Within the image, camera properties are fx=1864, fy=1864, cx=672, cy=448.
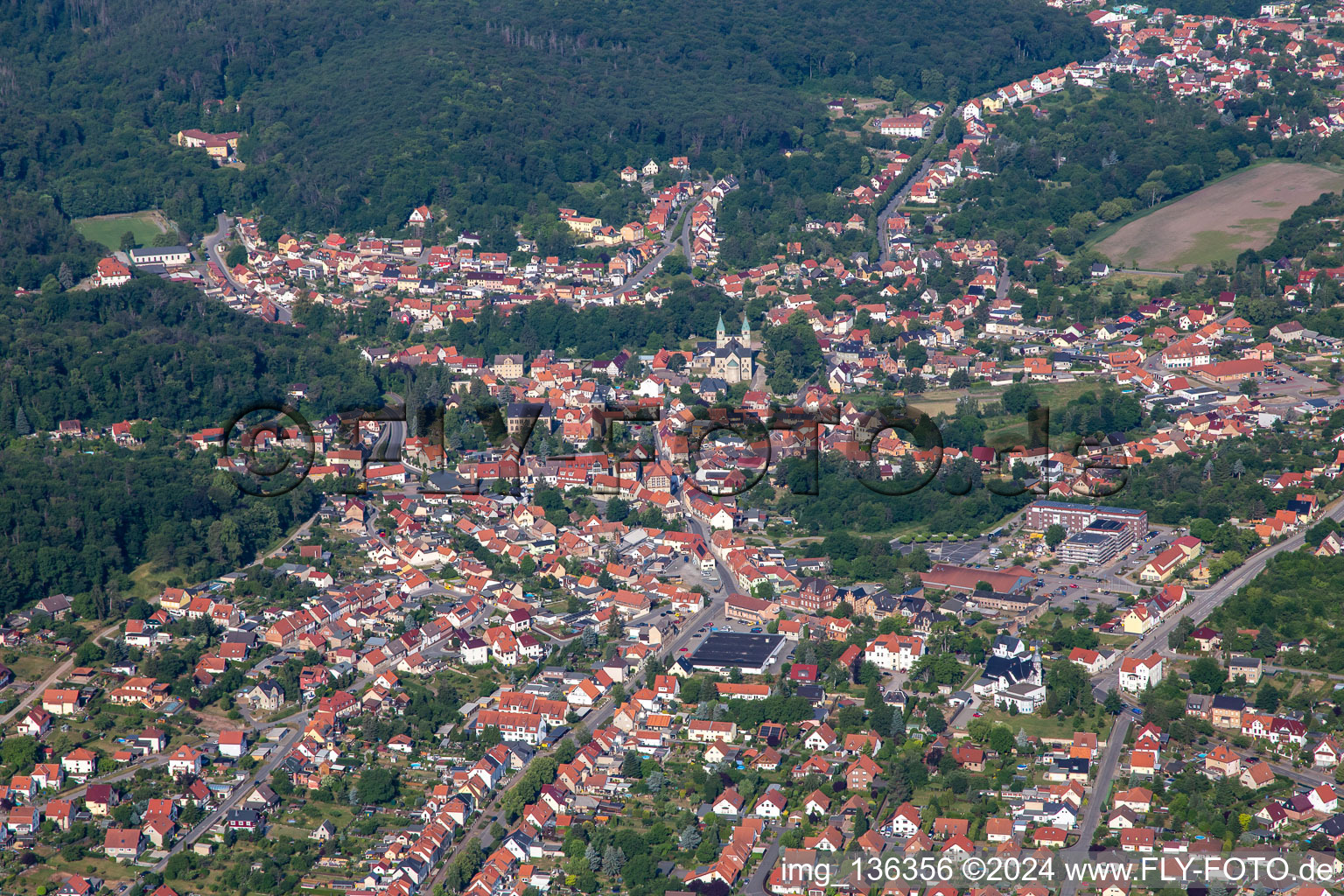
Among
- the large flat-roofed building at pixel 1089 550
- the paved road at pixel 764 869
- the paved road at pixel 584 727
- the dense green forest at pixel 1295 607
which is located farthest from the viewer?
the large flat-roofed building at pixel 1089 550

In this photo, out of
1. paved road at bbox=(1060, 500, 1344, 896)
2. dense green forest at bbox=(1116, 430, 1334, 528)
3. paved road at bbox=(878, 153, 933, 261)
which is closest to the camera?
paved road at bbox=(1060, 500, 1344, 896)

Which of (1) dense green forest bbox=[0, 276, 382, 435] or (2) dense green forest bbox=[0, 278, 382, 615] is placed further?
(1) dense green forest bbox=[0, 276, 382, 435]

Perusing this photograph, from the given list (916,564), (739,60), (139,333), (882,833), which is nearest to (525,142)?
(739,60)

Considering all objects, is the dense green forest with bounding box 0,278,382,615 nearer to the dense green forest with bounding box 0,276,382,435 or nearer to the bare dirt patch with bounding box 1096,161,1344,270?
the dense green forest with bounding box 0,276,382,435

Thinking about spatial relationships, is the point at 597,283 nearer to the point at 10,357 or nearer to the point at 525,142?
the point at 525,142

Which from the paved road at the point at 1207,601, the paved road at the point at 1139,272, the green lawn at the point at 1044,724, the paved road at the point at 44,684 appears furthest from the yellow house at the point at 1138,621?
the paved road at the point at 1139,272

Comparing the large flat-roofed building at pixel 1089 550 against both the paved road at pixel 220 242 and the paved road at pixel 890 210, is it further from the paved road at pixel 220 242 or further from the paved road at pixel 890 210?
the paved road at pixel 220 242

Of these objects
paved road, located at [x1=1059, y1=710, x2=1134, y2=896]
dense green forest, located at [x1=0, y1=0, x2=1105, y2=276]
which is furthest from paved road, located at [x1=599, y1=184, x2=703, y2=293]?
paved road, located at [x1=1059, y1=710, x2=1134, y2=896]
